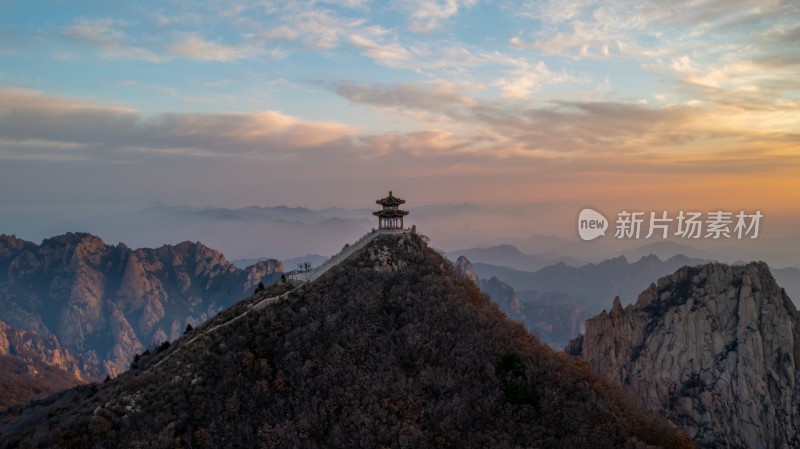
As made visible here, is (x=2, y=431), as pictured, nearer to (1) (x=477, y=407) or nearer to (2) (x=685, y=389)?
(1) (x=477, y=407)

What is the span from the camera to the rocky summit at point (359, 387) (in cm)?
4694

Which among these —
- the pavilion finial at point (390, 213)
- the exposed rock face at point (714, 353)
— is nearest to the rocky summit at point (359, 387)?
the pavilion finial at point (390, 213)

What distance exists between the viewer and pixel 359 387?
51.3 m

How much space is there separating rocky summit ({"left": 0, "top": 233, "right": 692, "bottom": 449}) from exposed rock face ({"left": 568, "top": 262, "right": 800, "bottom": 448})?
51.2m

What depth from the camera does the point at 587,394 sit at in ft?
162

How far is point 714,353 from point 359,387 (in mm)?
76154

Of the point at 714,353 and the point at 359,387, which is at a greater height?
the point at 359,387

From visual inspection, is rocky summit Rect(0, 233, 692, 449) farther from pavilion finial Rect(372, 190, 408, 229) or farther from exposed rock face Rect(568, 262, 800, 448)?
exposed rock face Rect(568, 262, 800, 448)

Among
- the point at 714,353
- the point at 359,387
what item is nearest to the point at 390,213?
the point at 359,387

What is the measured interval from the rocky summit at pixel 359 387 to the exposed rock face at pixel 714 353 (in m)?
51.2

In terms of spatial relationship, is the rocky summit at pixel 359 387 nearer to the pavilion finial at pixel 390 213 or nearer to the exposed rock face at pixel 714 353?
the pavilion finial at pixel 390 213

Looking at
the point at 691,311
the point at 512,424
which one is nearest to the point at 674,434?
the point at 512,424

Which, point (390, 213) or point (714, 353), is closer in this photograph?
point (390, 213)

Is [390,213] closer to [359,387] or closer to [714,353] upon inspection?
[359,387]
